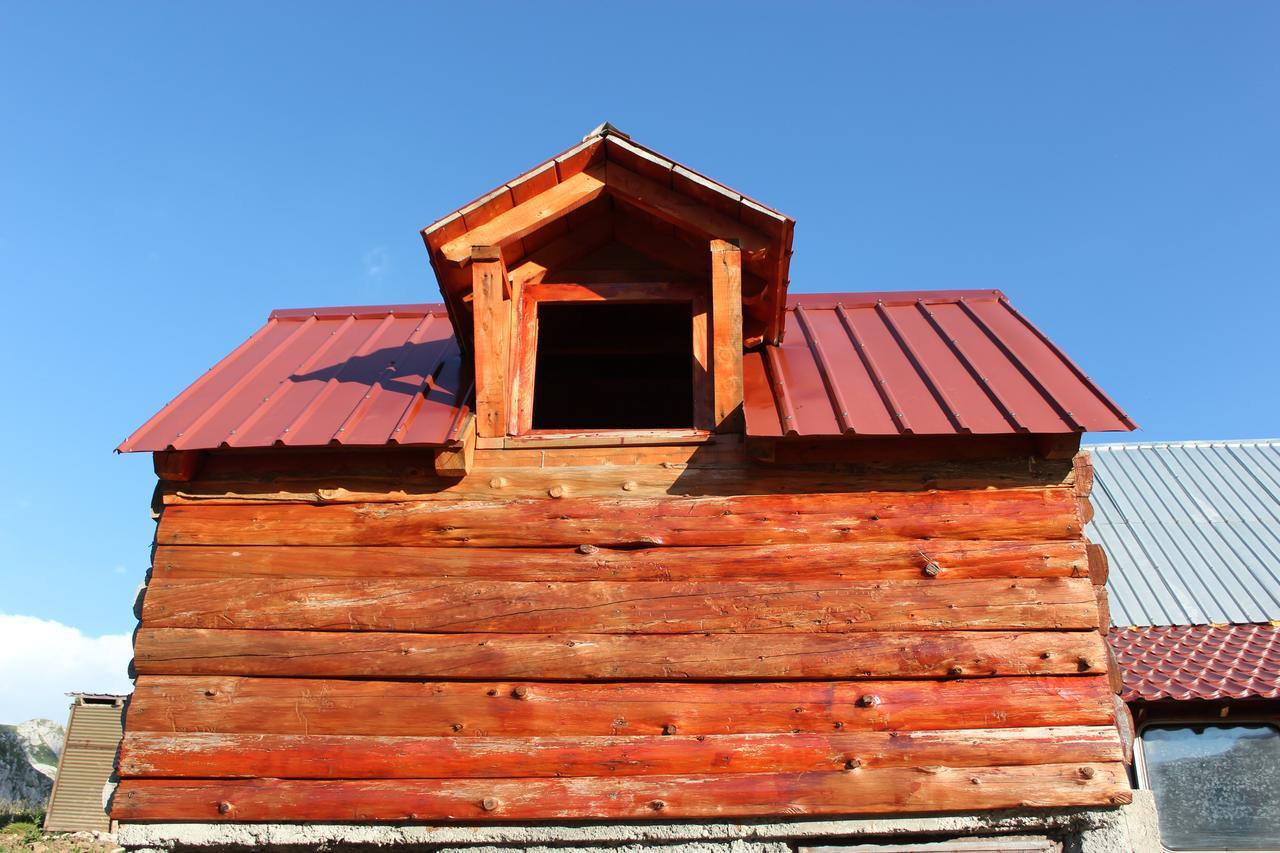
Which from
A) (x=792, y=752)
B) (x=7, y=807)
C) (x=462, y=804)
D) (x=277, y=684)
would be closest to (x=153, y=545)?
(x=277, y=684)

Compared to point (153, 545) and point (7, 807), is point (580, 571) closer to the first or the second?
point (153, 545)

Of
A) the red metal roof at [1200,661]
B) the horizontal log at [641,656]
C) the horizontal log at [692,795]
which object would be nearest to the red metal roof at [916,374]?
the horizontal log at [641,656]

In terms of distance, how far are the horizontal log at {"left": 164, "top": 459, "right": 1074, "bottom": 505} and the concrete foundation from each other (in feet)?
6.76

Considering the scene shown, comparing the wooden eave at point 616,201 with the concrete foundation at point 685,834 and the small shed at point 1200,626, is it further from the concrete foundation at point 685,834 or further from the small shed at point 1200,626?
the small shed at point 1200,626

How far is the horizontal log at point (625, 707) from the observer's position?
605 cm

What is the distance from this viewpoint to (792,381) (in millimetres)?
7191

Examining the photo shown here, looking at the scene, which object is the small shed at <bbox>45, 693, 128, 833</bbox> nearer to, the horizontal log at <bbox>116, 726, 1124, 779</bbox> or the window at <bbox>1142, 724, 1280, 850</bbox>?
the horizontal log at <bbox>116, 726, 1124, 779</bbox>

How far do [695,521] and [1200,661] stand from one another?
7809 millimetres

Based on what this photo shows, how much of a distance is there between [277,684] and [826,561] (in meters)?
3.60

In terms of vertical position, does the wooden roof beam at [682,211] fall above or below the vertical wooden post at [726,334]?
above

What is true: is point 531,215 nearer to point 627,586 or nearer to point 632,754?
point 627,586

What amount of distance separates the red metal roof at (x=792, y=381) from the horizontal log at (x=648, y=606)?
98cm

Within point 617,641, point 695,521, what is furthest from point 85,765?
point 695,521

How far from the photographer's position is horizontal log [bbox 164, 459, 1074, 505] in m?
6.60
